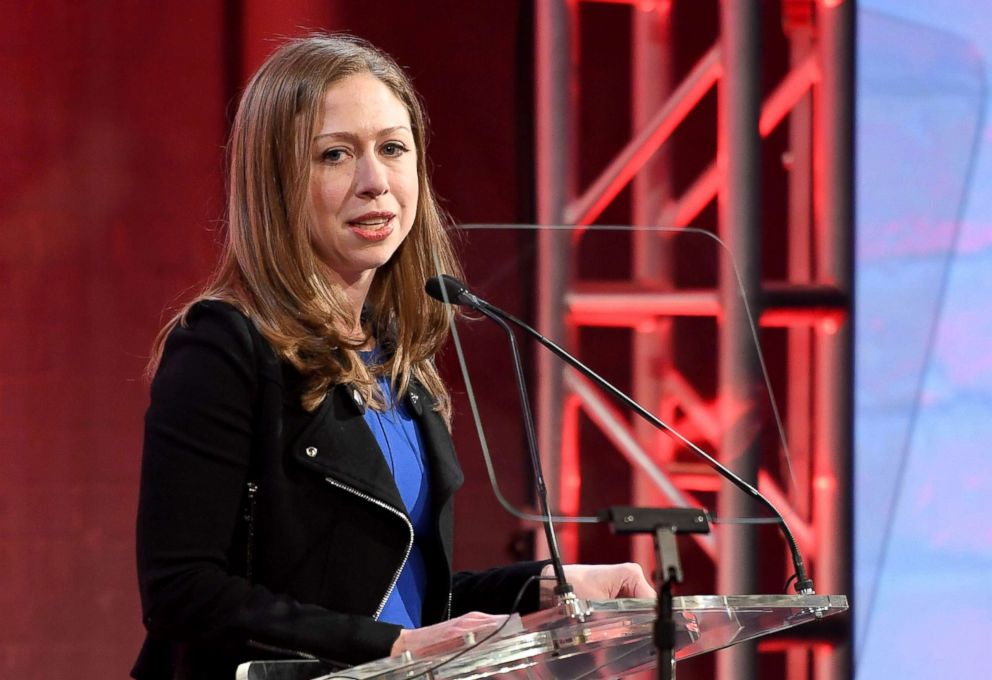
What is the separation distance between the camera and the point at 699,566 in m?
2.74

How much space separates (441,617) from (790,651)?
1426mm

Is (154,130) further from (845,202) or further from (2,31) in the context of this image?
(845,202)

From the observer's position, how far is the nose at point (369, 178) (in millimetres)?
1541

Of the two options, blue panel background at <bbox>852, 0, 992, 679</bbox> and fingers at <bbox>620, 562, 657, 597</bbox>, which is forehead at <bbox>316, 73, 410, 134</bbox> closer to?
fingers at <bbox>620, 562, 657, 597</bbox>

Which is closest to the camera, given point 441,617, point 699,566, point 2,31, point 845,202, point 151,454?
point 151,454

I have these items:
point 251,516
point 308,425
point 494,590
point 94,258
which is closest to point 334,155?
point 308,425

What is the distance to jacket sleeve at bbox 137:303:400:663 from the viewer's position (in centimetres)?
131

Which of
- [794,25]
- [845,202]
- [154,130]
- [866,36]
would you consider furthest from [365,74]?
[866,36]

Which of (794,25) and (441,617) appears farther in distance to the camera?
(794,25)

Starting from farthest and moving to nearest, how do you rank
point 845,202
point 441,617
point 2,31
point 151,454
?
point 2,31 < point 845,202 < point 441,617 < point 151,454

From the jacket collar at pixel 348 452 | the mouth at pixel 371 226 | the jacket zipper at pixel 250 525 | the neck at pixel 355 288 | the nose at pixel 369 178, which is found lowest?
the jacket zipper at pixel 250 525

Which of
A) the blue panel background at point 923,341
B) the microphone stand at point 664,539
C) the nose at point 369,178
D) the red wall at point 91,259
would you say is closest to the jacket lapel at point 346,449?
the nose at point 369,178

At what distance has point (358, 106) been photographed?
157cm

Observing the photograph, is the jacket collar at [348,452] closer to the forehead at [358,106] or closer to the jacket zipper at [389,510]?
the jacket zipper at [389,510]
